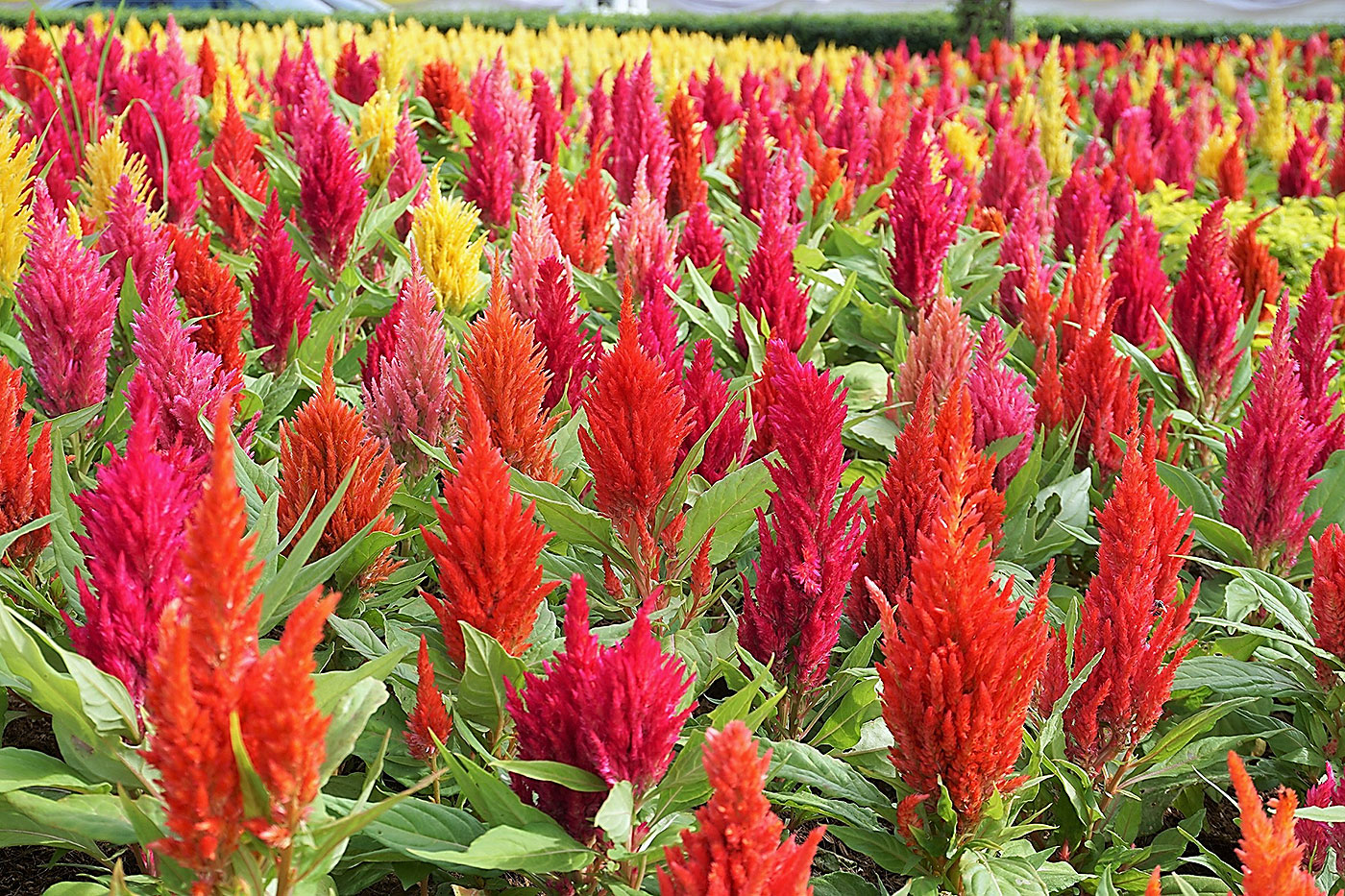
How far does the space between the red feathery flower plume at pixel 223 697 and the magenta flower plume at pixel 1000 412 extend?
1.67 metres

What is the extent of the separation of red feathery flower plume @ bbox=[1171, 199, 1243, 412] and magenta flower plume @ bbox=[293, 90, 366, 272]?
208cm

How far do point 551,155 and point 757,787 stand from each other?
3777 millimetres

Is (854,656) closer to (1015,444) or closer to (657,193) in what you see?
(1015,444)

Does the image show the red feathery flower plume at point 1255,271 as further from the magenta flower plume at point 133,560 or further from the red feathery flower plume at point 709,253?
the magenta flower plume at point 133,560

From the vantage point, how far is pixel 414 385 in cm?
222

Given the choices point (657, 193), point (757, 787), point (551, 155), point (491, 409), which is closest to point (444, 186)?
point (551, 155)

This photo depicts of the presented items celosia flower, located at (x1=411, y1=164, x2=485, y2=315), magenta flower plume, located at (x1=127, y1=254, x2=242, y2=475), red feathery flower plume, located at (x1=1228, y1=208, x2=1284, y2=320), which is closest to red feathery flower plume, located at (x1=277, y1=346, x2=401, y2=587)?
magenta flower plume, located at (x1=127, y1=254, x2=242, y2=475)

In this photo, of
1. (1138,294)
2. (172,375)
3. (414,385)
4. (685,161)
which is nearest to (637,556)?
(414,385)

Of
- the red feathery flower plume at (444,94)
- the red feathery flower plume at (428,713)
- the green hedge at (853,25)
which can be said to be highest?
the green hedge at (853,25)

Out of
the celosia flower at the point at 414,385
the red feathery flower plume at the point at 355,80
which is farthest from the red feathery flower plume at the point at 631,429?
the red feathery flower plume at the point at 355,80

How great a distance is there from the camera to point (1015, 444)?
96.1 inches

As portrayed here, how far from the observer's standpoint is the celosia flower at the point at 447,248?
9.38 feet

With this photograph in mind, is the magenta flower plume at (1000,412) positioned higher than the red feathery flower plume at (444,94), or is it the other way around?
the red feathery flower plume at (444,94)

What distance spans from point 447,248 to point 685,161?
1.53 meters
